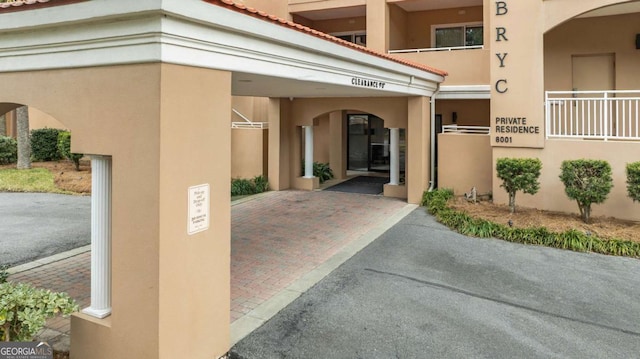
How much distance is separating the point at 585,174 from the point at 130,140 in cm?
1001

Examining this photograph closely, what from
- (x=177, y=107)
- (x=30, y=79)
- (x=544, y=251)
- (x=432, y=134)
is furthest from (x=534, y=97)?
(x=30, y=79)

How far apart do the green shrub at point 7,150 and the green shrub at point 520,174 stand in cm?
2180

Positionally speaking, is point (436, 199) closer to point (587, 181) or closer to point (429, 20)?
point (587, 181)

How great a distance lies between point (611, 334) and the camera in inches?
219

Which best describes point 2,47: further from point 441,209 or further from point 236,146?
point 236,146

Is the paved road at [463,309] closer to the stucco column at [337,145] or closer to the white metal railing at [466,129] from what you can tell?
the white metal railing at [466,129]

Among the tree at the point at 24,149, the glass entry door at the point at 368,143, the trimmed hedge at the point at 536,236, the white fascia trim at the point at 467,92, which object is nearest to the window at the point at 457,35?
the white fascia trim at the point at 467,92

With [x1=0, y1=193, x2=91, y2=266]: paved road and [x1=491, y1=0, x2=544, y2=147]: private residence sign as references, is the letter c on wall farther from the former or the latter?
[x1=0, y1=193, x2=91, y2=266]: paved road

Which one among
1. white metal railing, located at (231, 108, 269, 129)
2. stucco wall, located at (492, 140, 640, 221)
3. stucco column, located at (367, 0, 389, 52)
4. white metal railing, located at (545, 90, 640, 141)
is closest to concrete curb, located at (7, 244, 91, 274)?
white metal railing, located at (231, 108, 269, 129)

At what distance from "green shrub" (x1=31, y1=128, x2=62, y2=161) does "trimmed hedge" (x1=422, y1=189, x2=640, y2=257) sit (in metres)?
19.9

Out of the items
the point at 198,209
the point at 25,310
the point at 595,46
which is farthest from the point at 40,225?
the point at 595,46

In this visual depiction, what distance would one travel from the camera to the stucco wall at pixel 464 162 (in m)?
13.4

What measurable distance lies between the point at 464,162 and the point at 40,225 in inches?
482

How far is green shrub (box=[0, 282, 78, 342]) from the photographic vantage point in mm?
4160
